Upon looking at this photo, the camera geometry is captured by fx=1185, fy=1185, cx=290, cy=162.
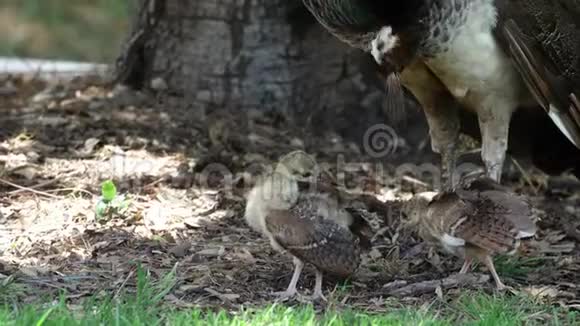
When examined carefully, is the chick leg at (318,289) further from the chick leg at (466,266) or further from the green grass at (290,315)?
the chick leg at (466,266)

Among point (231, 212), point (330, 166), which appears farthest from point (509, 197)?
point (330, 166)

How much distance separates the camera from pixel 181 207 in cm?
560

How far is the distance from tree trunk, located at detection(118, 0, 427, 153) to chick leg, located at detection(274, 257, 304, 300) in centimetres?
244

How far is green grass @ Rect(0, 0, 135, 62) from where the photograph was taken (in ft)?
34.6

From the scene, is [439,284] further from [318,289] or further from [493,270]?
[318,289]

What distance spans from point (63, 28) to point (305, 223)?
7.48m

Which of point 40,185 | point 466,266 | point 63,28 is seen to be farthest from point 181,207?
point 63,28

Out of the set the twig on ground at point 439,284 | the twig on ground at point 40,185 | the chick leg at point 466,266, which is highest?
the twig on ground at point 40,185

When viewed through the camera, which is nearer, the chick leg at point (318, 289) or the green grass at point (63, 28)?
the chick leg at point (318, 289)

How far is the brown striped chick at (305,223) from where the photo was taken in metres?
4.39

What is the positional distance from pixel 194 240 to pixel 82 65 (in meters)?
4.04

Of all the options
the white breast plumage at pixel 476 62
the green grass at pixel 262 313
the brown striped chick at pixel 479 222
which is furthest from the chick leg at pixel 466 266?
the white breast plumage at pixel 476 62

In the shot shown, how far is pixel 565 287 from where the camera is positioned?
15.7ft

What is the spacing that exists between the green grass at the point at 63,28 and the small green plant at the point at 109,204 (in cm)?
485
